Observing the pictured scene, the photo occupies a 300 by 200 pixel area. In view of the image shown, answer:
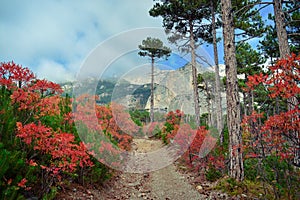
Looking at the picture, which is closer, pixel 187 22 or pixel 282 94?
pixel 282 94

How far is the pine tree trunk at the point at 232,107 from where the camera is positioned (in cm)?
503

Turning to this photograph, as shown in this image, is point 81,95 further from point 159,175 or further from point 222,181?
point 222,181

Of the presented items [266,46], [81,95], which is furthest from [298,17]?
[81,95]

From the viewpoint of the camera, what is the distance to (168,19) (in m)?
12.4

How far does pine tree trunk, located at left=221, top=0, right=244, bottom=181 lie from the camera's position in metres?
5.03

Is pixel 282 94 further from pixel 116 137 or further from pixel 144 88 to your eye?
pixel 144 88

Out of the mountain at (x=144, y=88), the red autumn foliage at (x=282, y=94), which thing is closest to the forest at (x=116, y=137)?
the red autumn foliage at (x=282, y=94)

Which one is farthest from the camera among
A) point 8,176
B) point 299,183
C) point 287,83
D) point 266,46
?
point 266,46

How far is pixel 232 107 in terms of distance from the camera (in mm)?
5172

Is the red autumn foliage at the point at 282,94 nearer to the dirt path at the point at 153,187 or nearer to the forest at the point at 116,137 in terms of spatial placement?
the forest at the point at 116,137

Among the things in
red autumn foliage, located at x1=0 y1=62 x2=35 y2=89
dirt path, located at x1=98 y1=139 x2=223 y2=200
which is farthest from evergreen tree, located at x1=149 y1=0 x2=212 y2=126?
red autumn foliage, located at x1=0 y1=62 x2=35 y2=89

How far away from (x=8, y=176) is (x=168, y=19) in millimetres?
11288

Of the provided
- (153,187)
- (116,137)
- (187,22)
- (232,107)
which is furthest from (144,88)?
(232,107)

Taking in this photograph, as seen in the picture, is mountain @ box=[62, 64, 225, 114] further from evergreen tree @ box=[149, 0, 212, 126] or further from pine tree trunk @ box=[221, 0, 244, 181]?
pine tree trunk @ box=[221, 0, 244, 181]
